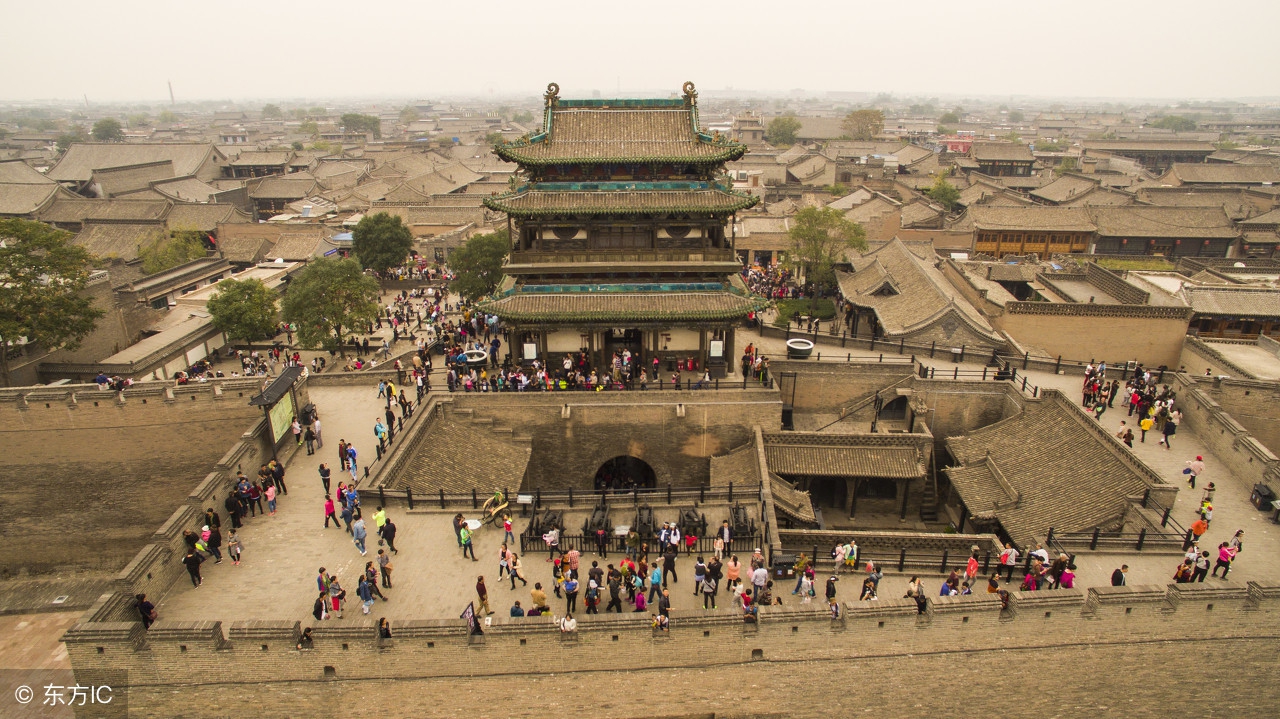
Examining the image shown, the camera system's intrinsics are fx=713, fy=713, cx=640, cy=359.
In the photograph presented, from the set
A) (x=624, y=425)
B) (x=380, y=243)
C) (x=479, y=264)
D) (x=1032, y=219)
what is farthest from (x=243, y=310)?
(x=1032, y=219)

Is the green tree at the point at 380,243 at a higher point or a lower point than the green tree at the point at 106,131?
lower

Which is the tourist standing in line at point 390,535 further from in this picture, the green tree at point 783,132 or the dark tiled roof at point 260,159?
the green tree at point 783,132

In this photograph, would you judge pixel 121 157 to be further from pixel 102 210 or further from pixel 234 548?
pixel 234 548

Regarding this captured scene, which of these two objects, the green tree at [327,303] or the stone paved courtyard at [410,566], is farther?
the green tree at [327,303]

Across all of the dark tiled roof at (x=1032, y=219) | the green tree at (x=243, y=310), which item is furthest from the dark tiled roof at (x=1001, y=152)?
the green tree at (x=243, y=310)

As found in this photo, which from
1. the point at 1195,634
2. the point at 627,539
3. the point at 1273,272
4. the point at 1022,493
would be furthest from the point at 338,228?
the point at 1273,272

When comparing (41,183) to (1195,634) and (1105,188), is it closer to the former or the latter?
(1195,634)
